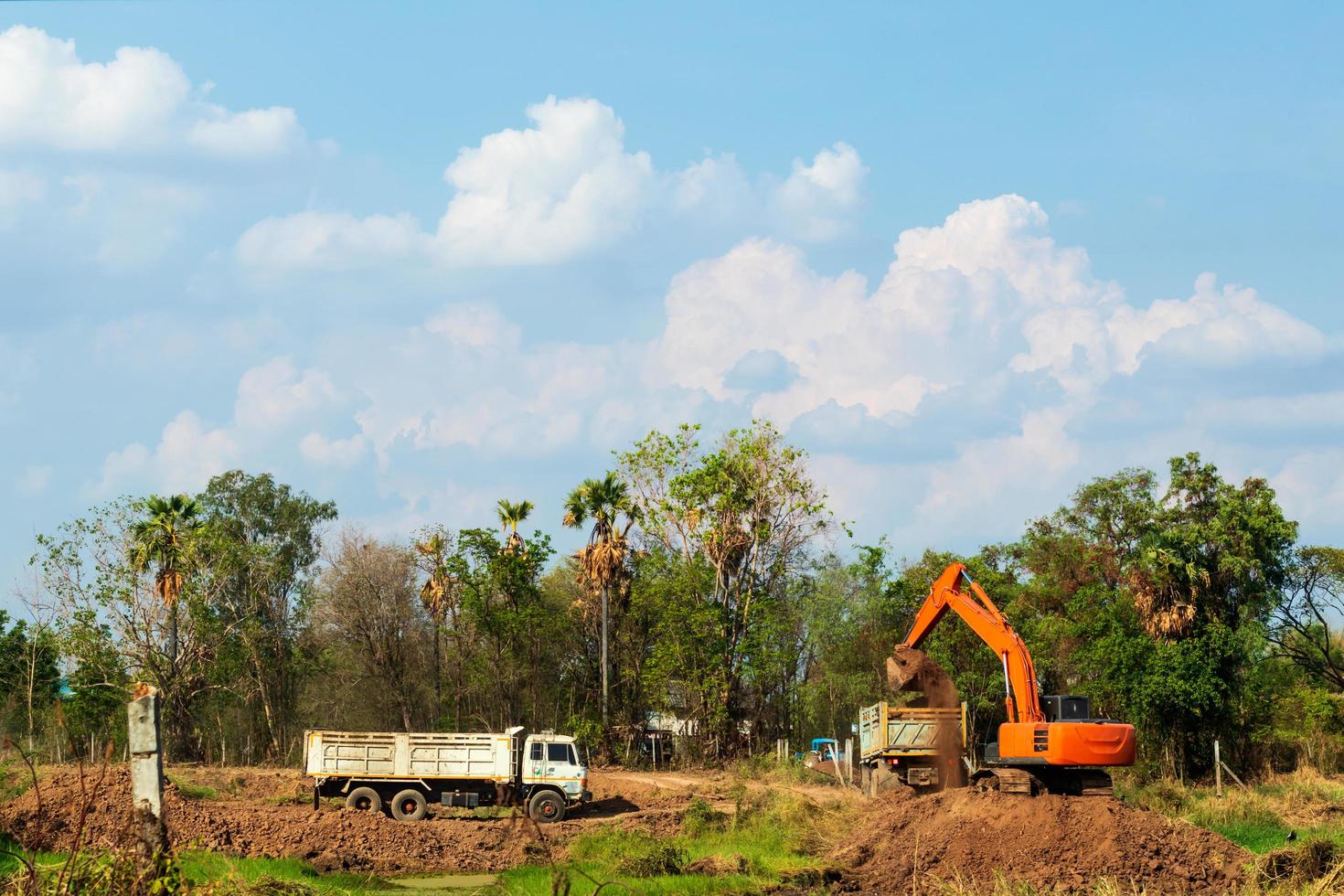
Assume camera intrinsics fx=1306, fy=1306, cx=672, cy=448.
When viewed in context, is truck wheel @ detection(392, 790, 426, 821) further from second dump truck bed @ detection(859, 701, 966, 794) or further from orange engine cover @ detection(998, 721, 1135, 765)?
orange engine cover @ detection(998, 721, 1135, 765)

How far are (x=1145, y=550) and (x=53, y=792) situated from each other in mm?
31667

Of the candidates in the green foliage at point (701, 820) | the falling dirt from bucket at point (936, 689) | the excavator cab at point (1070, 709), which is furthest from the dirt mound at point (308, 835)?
the excavator cab at point (1070, 709)

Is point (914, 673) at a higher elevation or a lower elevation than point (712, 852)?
higher

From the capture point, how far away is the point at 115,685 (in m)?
45.4

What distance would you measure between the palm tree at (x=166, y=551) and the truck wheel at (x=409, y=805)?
67.4 ft

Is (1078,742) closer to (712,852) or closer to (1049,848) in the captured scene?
(1049,848)

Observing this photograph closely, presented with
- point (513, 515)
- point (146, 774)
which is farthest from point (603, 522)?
point (146, 774)

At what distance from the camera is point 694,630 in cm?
4997

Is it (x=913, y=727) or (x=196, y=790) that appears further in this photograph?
(x=196, y=790)

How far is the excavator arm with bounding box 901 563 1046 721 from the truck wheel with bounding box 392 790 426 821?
39.8 feet

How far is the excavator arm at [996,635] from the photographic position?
24.5 m

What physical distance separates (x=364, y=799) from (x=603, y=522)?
2359cm

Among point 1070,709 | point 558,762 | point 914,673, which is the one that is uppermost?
point 914,673

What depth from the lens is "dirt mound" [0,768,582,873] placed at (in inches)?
930
